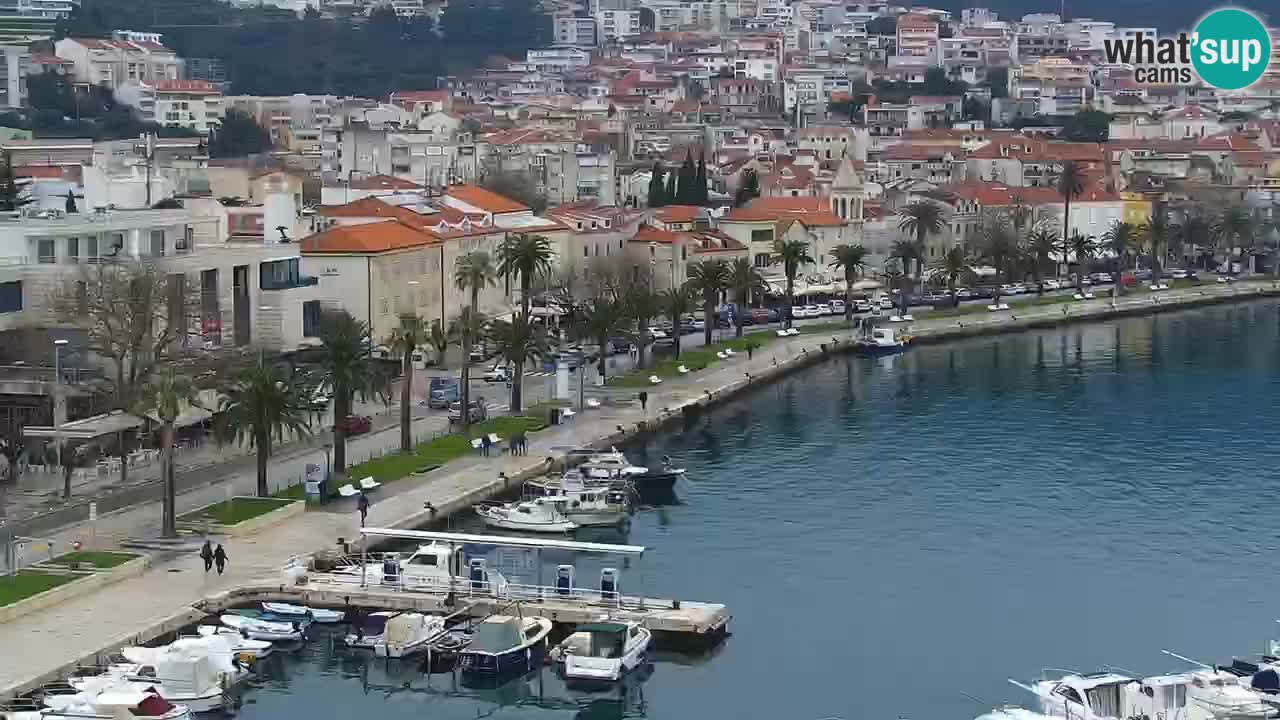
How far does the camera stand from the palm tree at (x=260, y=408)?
112 ft

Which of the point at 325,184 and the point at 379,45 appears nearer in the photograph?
the point at 325,184

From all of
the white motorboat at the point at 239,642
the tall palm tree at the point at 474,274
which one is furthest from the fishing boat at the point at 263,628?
the tall palm tree at the point at 474,274

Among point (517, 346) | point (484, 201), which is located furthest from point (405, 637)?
point (484, 201)

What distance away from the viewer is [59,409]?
35625 millimetres

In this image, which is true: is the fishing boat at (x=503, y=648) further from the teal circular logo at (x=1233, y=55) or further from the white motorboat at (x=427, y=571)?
the teal circular logo at (x=1233, y=55)

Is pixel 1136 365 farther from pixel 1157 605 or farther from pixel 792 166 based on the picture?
pixel 792 166

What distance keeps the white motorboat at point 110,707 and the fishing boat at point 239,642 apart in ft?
7.98

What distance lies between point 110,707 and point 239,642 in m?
3.24

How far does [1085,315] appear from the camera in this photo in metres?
70.2

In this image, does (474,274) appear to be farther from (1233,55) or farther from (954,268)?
(1233,55)

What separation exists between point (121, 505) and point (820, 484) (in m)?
13.0

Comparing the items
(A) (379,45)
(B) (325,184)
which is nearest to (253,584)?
(B) (325,184)

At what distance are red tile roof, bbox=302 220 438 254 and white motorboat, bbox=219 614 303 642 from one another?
21548 millimetres

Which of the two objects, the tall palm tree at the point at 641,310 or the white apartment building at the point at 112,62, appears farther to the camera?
the white apartment building at the point at 112,62
